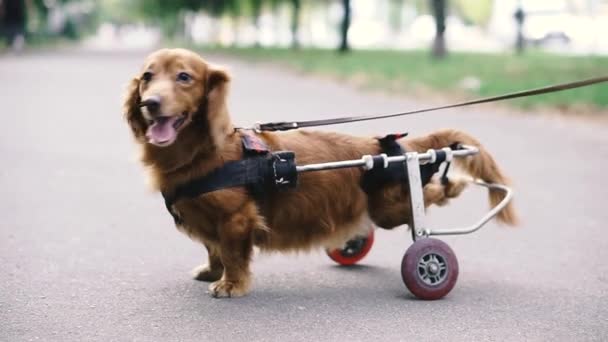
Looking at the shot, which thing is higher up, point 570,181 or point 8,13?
point 8,13

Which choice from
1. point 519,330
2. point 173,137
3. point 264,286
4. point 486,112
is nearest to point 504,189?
point 519,330

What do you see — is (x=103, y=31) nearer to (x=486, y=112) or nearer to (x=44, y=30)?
(x=44, y=30)

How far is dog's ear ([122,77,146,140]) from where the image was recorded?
4250 millimetres

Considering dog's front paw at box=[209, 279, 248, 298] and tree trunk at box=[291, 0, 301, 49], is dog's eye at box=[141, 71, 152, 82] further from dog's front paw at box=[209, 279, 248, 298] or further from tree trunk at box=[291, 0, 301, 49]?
tree trunk at box=[291, 0, 301, 49]

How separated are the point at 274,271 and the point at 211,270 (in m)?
0.44

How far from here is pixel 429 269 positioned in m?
4.39

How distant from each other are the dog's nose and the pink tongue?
4.0 inches

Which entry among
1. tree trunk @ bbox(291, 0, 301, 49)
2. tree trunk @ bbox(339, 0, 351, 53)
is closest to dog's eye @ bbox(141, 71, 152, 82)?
tree trunk @ bbox(339, 0, 351, 53)

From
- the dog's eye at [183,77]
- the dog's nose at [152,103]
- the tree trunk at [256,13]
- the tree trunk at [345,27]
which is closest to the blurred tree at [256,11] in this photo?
the tree trunk at [256,13]

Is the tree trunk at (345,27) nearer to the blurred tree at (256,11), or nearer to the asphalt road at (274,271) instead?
the blurred tree at (256,11)

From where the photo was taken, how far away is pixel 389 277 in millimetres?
4922

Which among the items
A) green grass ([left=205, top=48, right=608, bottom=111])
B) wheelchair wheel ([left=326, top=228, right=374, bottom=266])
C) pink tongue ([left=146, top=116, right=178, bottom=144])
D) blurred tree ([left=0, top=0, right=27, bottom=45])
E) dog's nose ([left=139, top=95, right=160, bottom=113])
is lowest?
green grass ([left=205, top=48, right=608, bottom=111])

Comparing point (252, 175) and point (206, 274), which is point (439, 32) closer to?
point (206, 274)

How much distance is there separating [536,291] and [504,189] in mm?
590
